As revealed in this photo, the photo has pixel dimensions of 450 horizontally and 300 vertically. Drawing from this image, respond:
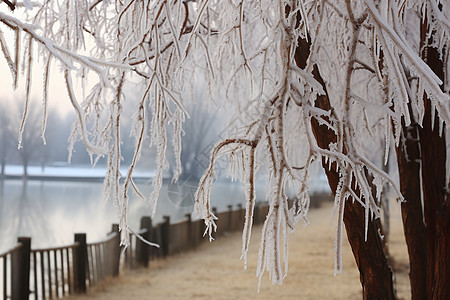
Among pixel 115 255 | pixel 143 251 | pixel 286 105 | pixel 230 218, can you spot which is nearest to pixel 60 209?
pixel 230 218

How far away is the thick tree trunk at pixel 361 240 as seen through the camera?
138 centimetres

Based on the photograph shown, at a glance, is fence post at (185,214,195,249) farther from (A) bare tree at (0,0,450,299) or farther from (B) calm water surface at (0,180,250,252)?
(A) bare tree at (0,0,450,299)

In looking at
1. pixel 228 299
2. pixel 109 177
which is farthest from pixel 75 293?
pixel 109 177

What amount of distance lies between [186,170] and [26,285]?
2.45 m

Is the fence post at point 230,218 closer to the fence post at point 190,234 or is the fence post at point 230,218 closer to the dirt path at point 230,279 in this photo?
the dirt path at point 230,279

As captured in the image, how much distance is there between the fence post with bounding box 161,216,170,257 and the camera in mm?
5203

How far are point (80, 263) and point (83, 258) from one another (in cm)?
4

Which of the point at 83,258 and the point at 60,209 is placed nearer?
the point at 83,258

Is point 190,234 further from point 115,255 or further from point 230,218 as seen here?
point 115,255

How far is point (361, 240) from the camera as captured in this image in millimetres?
1450

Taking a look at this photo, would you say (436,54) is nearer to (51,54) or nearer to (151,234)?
(51,54)

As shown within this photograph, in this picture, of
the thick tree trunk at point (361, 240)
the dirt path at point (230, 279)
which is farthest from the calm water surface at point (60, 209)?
the thick tree trunk at point (361, 240)

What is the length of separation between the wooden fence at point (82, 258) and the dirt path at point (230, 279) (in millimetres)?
121

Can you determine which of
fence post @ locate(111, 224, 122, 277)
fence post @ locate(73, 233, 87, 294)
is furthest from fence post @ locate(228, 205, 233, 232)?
fence post @ locate(73, 233, 87, 294)
